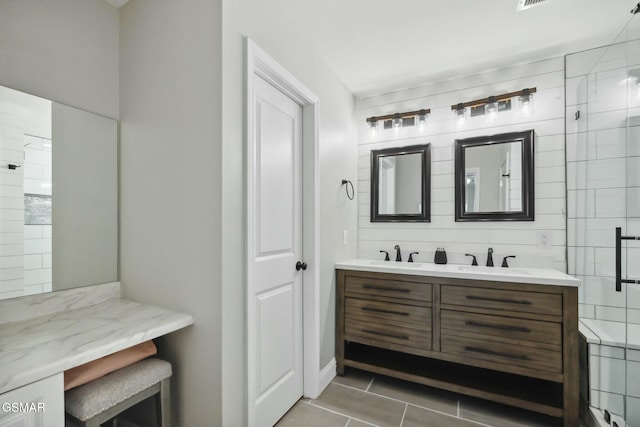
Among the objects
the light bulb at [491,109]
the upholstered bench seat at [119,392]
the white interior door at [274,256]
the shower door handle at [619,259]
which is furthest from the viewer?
the light bulb at [491,109]

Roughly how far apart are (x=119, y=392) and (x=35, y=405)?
29 cm

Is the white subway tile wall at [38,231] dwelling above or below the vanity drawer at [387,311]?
above

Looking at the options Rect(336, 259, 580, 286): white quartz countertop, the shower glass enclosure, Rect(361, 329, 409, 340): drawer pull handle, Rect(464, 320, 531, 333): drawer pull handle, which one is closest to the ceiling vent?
the shower glass enclosure

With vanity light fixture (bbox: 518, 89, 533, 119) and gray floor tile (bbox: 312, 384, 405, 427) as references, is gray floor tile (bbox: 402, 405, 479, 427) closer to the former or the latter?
gray floor tile (bbox: 312, 384, 405, 427)

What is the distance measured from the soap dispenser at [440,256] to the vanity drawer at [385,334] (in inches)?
25.5

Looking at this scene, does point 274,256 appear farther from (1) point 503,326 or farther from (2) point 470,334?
(1) point 503,326

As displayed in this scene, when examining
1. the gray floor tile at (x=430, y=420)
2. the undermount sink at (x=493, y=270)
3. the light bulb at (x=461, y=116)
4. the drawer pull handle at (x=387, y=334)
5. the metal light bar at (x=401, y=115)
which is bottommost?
the gray floor tile at (x=430, y=420)

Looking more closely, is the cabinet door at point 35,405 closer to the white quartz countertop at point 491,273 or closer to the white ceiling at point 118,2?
the white quartz countertop at point 491,273

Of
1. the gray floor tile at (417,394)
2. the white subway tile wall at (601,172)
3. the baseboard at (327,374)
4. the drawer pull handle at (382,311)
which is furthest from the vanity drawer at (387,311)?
the white subway tile wall at (601,172)

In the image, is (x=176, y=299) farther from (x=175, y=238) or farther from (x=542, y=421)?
(x=542, y=421)

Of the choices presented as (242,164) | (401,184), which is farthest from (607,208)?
(242,164)

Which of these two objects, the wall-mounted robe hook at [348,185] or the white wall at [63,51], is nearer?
the white wall at [63,51]

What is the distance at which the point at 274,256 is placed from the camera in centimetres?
192

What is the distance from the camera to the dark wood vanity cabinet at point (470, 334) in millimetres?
1851
